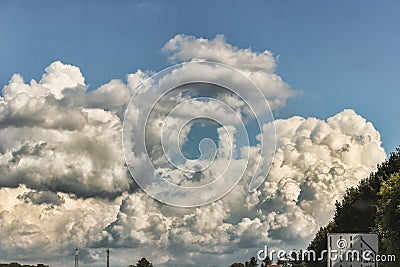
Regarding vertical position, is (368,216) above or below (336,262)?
above

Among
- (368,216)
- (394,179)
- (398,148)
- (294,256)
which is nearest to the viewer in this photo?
(394,179)

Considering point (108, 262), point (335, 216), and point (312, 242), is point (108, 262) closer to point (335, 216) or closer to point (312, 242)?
point (312, 242)

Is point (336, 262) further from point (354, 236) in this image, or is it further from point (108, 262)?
point (108, 262)

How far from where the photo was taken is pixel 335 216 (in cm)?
11350

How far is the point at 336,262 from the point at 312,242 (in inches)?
3687

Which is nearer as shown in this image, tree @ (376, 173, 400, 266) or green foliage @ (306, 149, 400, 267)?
tree @ (376, 173, 400, 266)

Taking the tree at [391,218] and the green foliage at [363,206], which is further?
the green foliage at [363,206]

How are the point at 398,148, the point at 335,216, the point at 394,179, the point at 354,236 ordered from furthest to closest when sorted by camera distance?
1. the point at 335,216
2. the point at 398,148
3. the point at 394,179
4. the point at 354,236

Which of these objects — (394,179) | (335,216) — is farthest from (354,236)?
(335,216)

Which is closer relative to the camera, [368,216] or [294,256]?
[368,216]

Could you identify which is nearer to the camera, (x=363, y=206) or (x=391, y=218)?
(x=391, y=218)

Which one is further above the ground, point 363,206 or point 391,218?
point 363,206

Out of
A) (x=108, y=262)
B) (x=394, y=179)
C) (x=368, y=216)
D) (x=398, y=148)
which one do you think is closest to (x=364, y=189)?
(x=368, y=216)

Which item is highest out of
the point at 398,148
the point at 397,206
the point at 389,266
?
the point at 398,148
